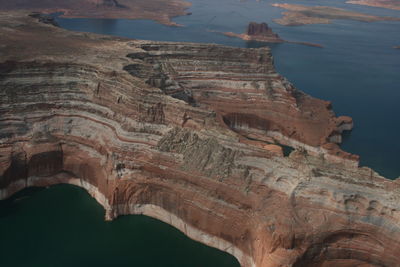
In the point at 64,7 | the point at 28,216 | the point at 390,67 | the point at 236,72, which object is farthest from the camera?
the point at 64,7

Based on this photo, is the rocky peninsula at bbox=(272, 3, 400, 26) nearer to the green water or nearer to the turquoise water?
the turquoise water

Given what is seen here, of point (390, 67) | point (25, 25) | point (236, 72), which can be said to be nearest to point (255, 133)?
point (236, 72)

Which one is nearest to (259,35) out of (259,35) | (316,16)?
(259,35)

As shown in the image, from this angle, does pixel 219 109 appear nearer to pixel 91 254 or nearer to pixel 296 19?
pixel 91 254

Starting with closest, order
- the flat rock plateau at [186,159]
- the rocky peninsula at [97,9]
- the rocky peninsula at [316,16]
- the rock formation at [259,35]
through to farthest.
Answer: the flat rock plateau at [186,159], the rock formation at [259,35], the rocky peninsula at [97,9], the rocky peninsula at [316,16]

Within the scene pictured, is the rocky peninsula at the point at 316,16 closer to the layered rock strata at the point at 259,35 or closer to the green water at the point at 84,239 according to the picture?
the layered rock strata at the point at 259,35

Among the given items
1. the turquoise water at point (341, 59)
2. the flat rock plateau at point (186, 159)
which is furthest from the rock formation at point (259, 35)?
the flat rock plateau at point (186, 159)
